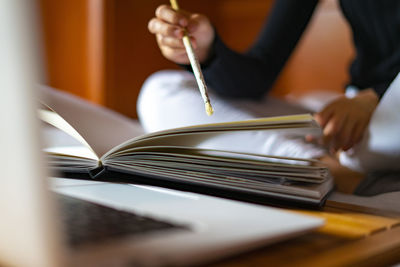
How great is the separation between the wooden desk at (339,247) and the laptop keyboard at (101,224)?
0.05 meters

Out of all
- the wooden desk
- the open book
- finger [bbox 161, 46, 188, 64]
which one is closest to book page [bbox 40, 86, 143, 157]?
the open book

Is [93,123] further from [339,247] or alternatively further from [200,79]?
[339,247]

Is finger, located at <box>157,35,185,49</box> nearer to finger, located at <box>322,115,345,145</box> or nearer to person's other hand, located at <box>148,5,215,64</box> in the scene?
person's other hand, located at <box>148,5,215,64</box>

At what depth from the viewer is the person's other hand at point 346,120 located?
0.66 metres

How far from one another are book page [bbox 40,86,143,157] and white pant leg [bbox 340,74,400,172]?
31 cm

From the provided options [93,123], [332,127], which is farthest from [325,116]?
[93,123]

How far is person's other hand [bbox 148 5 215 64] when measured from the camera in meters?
0.67

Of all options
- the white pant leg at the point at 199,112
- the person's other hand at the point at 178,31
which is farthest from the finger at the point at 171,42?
the white pant leg at the point at 199,112

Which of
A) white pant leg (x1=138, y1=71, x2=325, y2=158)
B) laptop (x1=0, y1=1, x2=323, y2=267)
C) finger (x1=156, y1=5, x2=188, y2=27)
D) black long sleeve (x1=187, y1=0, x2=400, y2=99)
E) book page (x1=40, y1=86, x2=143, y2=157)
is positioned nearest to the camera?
laptop (x1=0, y1=1, x2=323, y2=267)

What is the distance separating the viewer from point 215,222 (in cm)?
31

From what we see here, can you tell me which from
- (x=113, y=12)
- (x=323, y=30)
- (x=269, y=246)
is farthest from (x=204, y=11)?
(x=269, y=246)

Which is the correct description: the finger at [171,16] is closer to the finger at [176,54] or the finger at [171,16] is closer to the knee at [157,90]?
the finger at [176,54]

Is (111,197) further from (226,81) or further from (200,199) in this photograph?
(226,81)

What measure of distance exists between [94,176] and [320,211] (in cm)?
22
